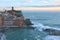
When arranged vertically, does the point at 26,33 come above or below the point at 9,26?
below

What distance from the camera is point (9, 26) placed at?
11195 mm

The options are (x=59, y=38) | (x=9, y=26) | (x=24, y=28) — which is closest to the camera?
(x=59, y=38)

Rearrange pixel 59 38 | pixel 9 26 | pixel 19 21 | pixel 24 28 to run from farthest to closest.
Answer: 1. pixel 24 28
2. pixel 19 21
3. pixel 9 26
4. pixel 59 38

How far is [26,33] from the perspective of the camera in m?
13.1

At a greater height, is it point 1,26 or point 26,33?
point 1,26

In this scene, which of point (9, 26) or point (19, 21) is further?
point (19, 21)

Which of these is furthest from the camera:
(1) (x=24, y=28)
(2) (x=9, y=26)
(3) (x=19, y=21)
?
(1) (x=24, y=28)

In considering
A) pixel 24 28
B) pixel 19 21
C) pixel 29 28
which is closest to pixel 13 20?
pixel 19 21

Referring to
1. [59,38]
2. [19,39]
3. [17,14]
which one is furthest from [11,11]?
[59,38]

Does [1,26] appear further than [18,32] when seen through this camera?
No

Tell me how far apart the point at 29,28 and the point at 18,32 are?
2.57 ft

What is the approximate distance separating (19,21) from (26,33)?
1.31 metres

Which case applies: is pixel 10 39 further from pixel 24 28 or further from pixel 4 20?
pixel 24 28

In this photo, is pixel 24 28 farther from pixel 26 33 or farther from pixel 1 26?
pixel 1 26
